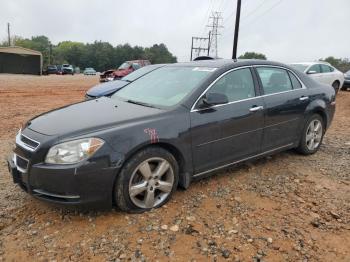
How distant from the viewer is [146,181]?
3.58 m

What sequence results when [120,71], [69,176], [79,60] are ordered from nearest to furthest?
[69,176] → [120,71] → [79,60]

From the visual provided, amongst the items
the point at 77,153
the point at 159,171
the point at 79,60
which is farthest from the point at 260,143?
the point at 79,60

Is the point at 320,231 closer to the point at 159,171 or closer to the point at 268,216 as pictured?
the point at 268,216

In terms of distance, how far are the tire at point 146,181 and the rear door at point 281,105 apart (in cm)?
158

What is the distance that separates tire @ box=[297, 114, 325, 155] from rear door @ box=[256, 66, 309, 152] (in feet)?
0.64

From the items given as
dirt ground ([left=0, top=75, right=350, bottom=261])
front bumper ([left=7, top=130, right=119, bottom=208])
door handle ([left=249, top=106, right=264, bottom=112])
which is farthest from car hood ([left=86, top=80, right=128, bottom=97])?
front bumper ([left=7, top=130, right=119, bottom=208])

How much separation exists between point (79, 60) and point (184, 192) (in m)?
97.6

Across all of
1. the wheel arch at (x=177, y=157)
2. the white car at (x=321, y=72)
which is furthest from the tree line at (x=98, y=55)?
the wheel arch at (x=177, y=157)

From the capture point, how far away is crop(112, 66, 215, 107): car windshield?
13.4ft

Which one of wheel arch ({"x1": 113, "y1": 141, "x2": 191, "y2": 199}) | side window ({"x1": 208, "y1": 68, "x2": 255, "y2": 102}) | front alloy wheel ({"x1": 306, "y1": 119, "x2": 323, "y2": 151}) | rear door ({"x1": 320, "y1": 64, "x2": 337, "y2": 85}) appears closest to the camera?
wheel arch ({"x1": 113, "y1": 141, "x2": 191, "y2": 199})

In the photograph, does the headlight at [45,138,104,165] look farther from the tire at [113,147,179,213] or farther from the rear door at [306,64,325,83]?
the rear door at [306,64,325,83]

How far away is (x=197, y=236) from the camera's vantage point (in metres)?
3.24

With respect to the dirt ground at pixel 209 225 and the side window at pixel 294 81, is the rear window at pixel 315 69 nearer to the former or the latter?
the side window at pixel 294 81

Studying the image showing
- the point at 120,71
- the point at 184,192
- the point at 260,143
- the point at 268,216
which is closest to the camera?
the point at 268,216
